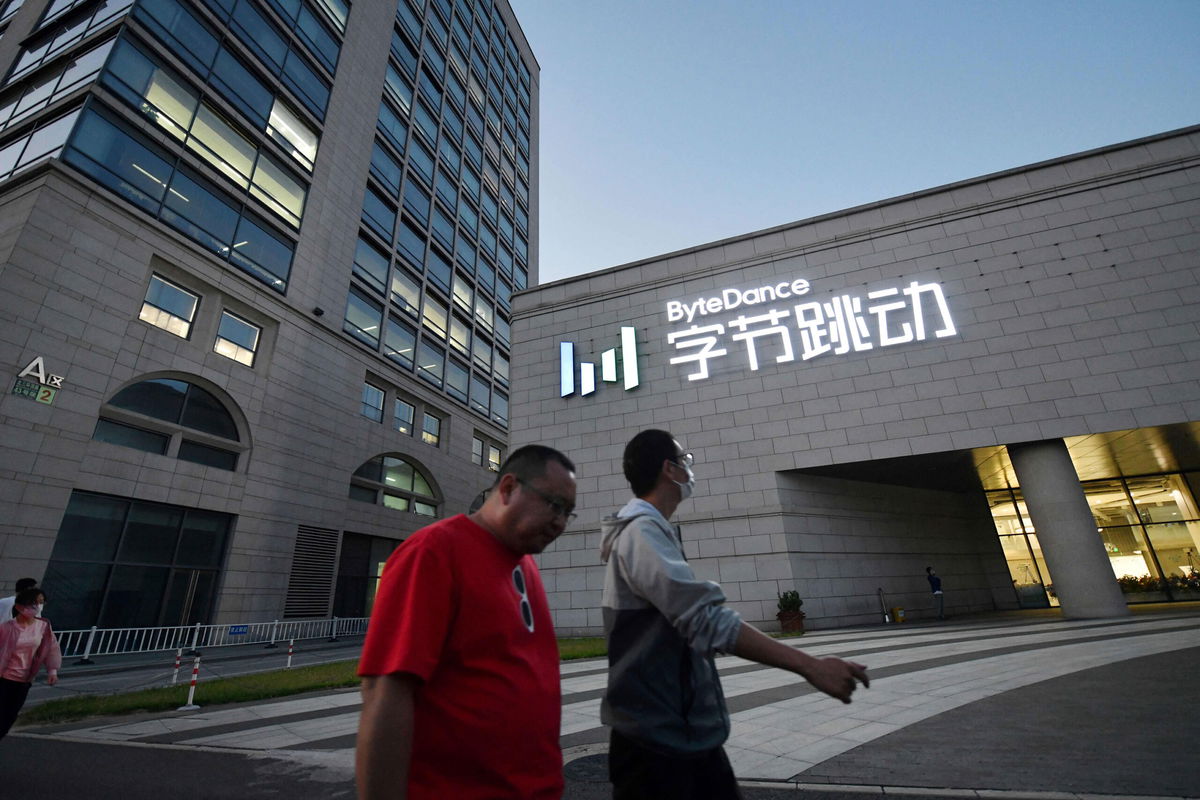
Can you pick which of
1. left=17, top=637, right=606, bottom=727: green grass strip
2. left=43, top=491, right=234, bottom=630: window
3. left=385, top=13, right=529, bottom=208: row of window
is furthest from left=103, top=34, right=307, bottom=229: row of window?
left=17, top=637, right=606, bottom=727: green grass strip

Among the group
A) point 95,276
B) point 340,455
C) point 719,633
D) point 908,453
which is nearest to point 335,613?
point 340,455

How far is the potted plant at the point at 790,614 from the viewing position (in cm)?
1349

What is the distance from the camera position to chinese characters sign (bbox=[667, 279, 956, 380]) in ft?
50.3

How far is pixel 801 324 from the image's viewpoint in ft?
53.3

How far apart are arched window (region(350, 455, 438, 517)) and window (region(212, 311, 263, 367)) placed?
7.22 meters

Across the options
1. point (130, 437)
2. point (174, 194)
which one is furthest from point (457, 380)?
point (130, 437)

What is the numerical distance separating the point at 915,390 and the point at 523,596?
15.8m

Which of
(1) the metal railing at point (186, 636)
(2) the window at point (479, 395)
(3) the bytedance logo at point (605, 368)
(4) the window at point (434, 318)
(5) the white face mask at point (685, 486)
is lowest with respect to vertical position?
(1) the metal railing at point (186, 636)

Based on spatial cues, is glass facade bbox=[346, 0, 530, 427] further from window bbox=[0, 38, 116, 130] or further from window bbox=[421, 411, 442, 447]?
window bbox=[0, 38, 116, 130]

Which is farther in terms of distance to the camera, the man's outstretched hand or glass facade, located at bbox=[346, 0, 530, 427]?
glass facade, located at bbox=[346, 0, 530, 427]

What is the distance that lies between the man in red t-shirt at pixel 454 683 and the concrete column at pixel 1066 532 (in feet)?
54.7

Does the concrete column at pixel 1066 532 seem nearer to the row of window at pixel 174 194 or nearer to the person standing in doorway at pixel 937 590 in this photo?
the person standing in doorway at pixel 937 590

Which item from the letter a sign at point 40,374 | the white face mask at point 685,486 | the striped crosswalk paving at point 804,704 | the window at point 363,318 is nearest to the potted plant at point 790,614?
the striped crosswalk paving at point 804,704

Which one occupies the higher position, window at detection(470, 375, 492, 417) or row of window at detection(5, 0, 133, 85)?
row of window at detection(5, 0, 133, 85)
